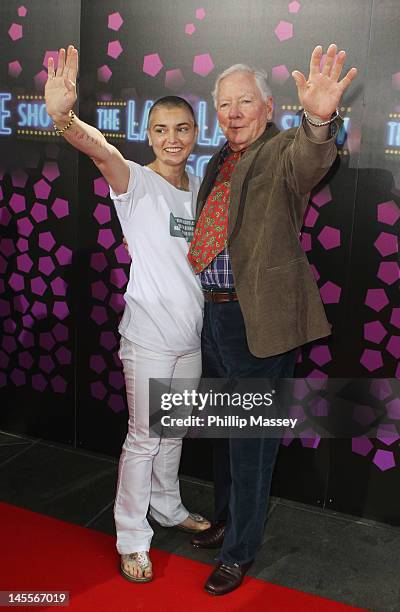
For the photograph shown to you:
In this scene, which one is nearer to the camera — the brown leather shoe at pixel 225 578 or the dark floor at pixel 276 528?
the brown leather shoe at pixel 225 578

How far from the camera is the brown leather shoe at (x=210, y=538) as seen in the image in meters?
2.98

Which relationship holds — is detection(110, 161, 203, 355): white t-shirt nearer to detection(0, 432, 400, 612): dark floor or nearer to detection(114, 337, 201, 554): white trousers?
detection(114, 337, 201, 554): white trousers

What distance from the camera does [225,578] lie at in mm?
2699

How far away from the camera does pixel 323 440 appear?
3.25 meters

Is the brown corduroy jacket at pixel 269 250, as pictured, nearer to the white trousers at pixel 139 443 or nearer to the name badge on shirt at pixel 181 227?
the name badge on shirt at pixel 181 227

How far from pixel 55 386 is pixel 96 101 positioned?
5.00 feet

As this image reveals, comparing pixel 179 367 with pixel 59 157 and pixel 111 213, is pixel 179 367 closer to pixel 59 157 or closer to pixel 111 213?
pixel 111 213

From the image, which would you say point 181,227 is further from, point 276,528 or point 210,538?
point 276,528

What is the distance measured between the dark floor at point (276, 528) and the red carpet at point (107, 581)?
87mm

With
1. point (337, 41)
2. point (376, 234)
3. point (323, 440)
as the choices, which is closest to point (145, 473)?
point (323, 440)

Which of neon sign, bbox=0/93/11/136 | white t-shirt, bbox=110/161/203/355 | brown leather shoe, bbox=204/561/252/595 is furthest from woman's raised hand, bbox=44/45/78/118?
brown leather shoe, bbox=204/561/252/595

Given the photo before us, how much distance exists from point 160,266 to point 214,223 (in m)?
0.27

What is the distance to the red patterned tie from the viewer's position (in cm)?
251

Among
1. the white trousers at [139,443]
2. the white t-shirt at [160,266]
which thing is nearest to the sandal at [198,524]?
the white trousers at [139,443]
